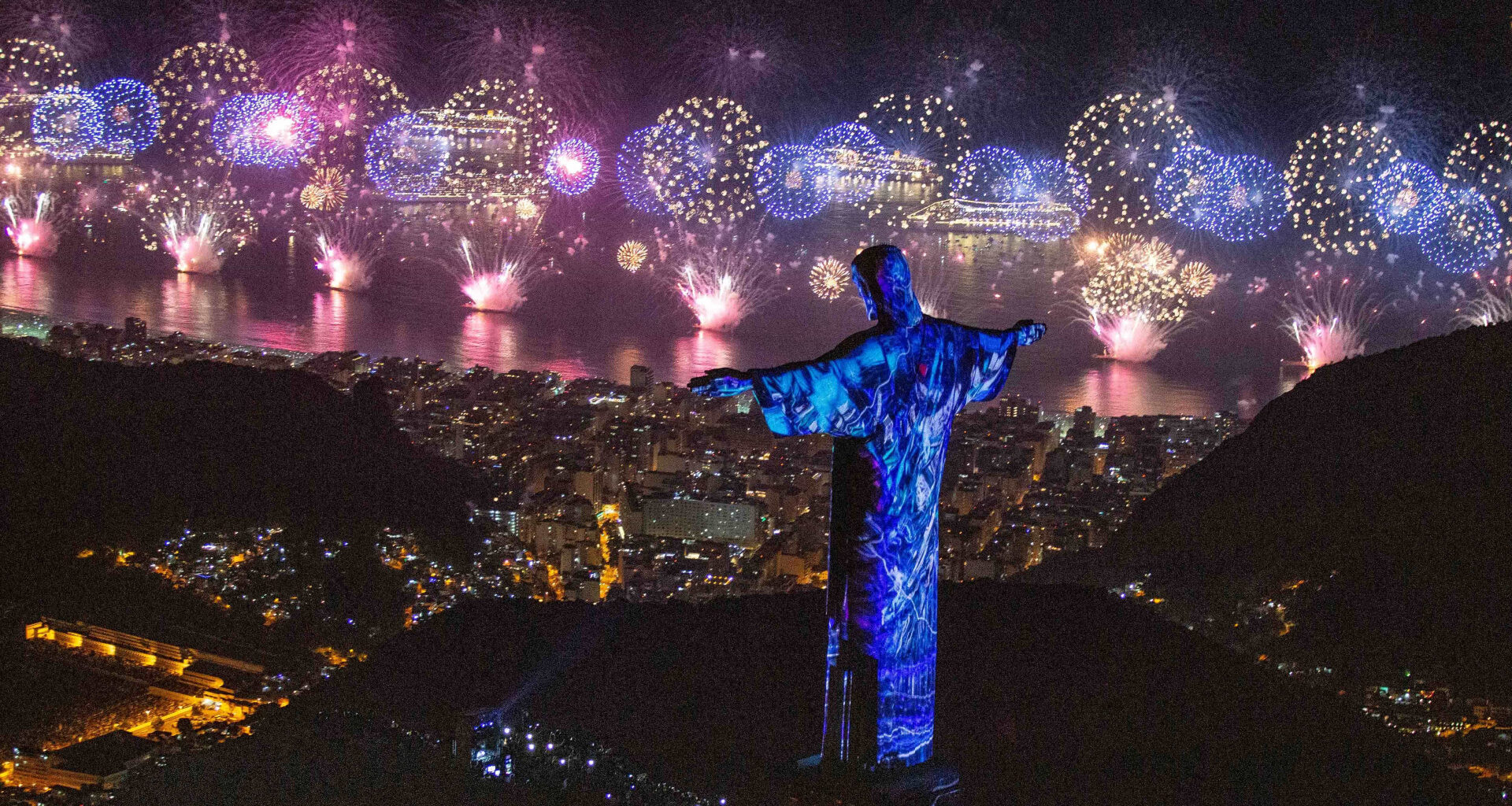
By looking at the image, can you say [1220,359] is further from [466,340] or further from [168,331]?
[168,331]

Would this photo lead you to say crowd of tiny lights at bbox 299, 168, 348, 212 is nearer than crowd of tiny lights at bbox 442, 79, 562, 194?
No

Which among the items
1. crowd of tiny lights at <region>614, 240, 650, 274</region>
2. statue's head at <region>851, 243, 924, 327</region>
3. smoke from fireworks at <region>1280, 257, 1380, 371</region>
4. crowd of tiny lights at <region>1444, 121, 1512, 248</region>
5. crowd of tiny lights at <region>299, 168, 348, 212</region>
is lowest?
statue's head at <region>851, 243, 924, 327</region>

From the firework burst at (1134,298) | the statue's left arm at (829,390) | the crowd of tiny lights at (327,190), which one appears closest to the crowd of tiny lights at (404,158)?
the crowd of tiny lights at (327,190)

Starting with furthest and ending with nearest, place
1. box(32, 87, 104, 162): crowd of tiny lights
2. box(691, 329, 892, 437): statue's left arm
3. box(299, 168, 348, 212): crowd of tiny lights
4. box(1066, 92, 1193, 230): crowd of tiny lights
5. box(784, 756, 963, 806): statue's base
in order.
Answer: box(299, 168, 348, 212): crowd of tiny lights < box(1066, 92, 1193, 230): crowd of tiny lights < box(32, 87, 104, 162): crowd of tiny lights < box(784, 756, 963, 806): statue's base < box(691, 329, 892, 437): statue's left arm

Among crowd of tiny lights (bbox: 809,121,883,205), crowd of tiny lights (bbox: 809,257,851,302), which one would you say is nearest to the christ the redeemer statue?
crowd of tiny lights (bbox: 809,257,851,302)

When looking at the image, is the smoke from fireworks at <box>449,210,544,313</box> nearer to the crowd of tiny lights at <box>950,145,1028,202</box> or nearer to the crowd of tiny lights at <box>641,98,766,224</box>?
the crowd of tiny lights at <box>641,98,766,224</box>

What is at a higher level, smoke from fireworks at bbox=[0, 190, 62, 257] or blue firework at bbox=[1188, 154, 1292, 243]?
blue firework at bbox=[1188, 154, 1292, 243]
